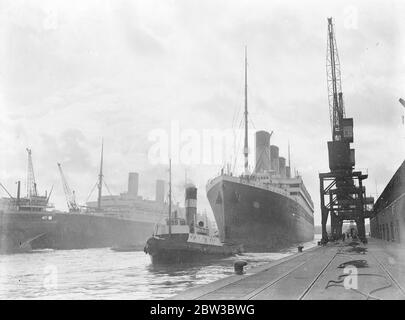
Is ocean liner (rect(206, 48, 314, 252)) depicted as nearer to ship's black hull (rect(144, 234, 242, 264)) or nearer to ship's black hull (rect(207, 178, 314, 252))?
ship's black hull (rect(207, 178, 314, 252))

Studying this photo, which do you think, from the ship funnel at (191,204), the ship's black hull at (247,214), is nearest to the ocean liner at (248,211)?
the ship's black hull at (247,214)

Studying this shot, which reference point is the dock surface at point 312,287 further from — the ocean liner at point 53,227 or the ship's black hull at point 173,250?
the ocean liner at point 53,227

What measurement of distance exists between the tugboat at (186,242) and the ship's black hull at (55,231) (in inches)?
1262

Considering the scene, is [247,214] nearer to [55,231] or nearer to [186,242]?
[186,242]

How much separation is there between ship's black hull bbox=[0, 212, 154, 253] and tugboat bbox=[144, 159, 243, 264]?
3205 centimetres

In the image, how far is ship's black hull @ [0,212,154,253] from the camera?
2290 inches

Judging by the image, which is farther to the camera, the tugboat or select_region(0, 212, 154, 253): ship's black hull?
select_region(0, 212, 154, 253): ship's black hull

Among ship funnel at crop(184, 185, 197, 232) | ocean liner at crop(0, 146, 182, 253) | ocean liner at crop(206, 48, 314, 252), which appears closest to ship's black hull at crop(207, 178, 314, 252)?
ocean liner at crop(206, 48, 314, 252)

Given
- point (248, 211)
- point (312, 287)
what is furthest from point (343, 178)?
point (312, 287)

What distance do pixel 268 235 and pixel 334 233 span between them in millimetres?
14214

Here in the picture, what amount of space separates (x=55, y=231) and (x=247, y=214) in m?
36.3

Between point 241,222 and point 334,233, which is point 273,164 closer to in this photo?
point 334,233

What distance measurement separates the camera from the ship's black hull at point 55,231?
191 feet

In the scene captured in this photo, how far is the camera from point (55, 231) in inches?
2510
